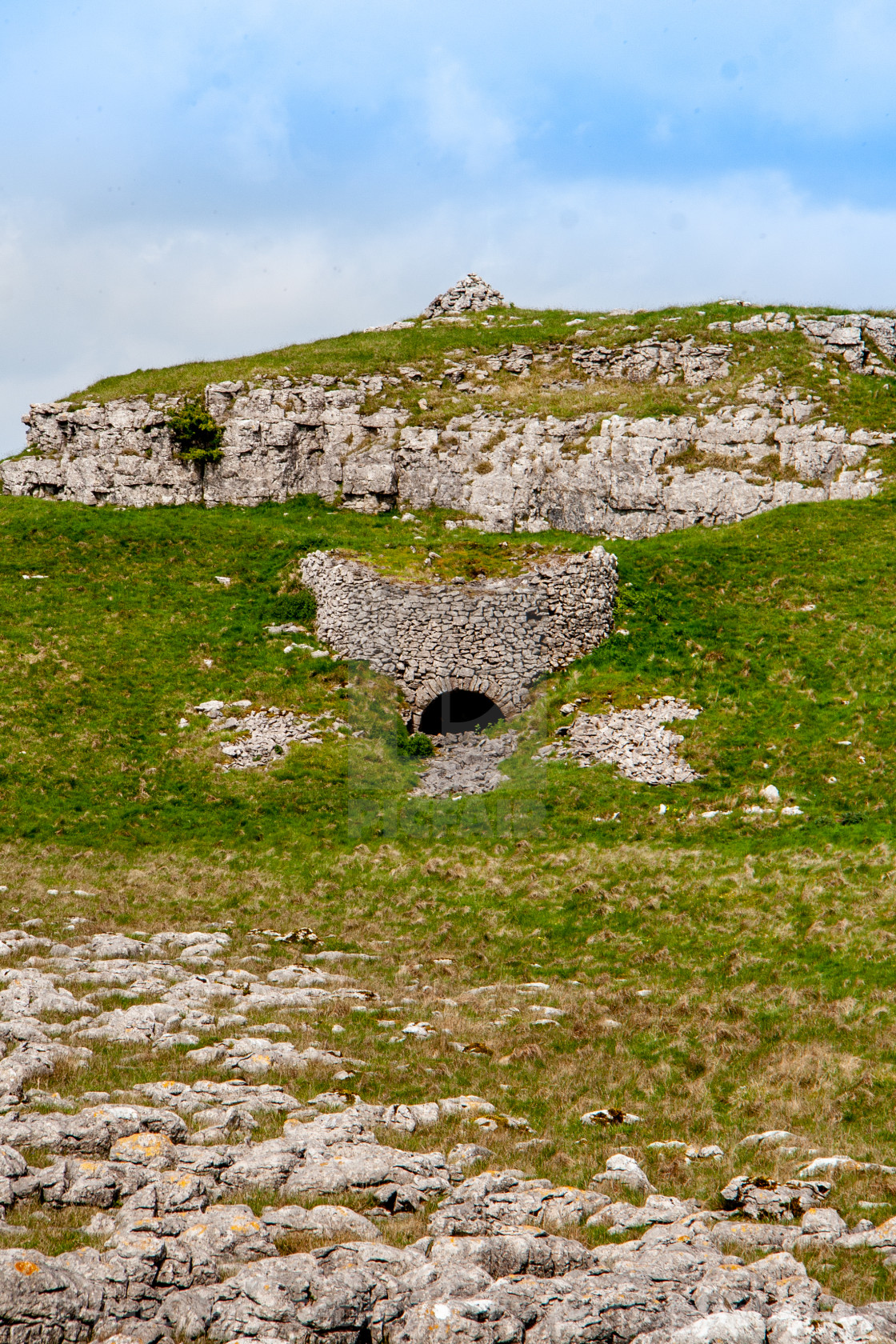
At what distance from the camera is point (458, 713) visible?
40500mm

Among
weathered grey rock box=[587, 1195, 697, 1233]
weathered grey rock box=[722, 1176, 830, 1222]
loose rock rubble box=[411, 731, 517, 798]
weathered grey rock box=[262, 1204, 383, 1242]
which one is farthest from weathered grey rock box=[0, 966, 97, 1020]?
loose rock rubble box=[411, 731, 517, 798]

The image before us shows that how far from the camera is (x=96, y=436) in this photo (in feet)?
184

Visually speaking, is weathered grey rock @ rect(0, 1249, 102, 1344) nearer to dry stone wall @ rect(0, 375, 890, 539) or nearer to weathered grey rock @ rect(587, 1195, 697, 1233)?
weathered grey rock @ rect(587, 1195, 697, 1233)

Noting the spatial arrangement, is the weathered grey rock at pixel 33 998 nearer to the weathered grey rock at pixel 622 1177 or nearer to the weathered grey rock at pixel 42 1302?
the weathered grey rock at pixel 42 1302

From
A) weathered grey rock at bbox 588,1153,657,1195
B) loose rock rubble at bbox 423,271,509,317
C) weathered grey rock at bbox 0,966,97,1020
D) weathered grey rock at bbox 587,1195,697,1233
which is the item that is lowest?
weathered grey rock at bbox 588,1153,657,1195

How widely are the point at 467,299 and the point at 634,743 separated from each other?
141 feet

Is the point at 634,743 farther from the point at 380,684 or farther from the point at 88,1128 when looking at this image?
the point at 88,1128

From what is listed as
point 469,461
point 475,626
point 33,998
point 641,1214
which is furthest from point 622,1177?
point 469,461

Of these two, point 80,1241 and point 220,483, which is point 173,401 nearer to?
point 220,483

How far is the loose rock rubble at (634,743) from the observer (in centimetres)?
3269

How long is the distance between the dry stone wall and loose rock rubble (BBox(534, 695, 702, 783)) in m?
17.6

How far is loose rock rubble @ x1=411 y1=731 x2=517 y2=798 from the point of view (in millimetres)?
33531

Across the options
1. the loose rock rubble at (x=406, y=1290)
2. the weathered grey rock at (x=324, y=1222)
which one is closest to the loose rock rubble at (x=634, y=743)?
the loose rock rubble at (x=406, y=1290)

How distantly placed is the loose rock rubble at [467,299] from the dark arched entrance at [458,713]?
3522 centimetres
